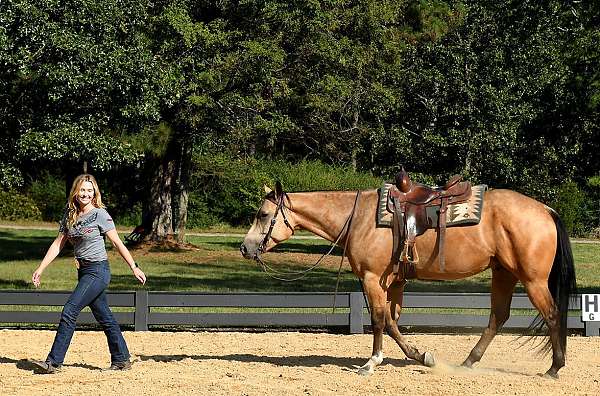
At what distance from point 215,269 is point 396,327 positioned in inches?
587

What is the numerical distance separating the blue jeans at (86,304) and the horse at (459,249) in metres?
1.55

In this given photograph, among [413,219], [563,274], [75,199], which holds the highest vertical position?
[75,199]

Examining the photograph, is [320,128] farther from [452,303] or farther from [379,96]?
[452,303]

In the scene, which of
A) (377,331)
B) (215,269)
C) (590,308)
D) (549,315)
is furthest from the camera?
(215,269)

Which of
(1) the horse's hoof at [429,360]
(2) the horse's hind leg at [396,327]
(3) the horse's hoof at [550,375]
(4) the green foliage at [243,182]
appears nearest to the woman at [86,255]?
Result: (2) the horse's hind leg at [396,327]

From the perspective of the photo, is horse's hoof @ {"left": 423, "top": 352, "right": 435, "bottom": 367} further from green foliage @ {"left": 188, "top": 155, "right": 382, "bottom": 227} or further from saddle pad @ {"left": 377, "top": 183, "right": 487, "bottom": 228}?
green foliage @ {"left": 188, "top": 155, "right": 382, "bottom": 227}

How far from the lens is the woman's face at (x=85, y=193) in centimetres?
901

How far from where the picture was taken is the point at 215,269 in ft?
80.3

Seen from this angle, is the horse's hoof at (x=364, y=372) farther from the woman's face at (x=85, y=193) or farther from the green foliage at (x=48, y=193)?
the green foliage at (x=48, y=193)

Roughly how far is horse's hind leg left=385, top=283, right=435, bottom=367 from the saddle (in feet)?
1.58

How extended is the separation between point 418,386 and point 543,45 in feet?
80.2

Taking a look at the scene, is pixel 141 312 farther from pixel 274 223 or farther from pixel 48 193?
pixel 48 193

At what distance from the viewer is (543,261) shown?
30.5 feet

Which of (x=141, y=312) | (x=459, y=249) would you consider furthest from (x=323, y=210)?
(x=141, y=312)
